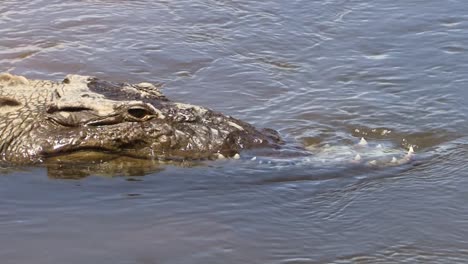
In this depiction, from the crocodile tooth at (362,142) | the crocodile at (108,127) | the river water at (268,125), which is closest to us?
the river water at (268,125)

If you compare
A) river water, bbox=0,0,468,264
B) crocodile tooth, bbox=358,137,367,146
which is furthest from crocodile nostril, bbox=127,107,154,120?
crocodile tooth, bbox=358,137,367,146

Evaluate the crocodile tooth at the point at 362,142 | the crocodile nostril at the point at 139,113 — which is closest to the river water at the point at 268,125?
the crocodile tooth at the point at 362,142

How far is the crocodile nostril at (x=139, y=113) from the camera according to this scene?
5.88m

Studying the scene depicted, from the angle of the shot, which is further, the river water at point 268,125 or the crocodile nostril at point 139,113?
the crocodile nostril at point 139,113

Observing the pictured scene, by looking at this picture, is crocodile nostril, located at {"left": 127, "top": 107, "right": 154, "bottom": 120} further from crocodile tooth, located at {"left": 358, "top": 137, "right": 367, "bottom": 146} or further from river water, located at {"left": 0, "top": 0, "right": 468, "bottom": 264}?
crocodile tooth, located at {"left": 358, "top": 137, "right": 367, "bottom": 146}

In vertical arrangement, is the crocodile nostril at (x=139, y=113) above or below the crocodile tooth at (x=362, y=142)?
above

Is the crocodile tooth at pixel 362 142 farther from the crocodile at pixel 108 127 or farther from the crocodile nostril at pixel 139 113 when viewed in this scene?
the crocodile nostril at pixel 139 113

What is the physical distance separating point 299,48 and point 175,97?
1.72 meters

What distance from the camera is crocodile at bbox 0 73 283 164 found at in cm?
588

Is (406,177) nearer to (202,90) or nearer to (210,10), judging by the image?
(202,90)

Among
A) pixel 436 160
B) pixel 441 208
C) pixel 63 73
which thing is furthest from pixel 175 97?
pixel 441 208

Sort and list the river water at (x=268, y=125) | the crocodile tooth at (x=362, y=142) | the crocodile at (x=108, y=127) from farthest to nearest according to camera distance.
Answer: the crocodile tooth at (x=362, y=142) < the crocodile at (x=108, y=127) < the river water at (x=268, y=125)

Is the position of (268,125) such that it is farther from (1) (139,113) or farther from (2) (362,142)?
(1) (139,113)

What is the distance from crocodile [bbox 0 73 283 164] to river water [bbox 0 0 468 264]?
0.15m
